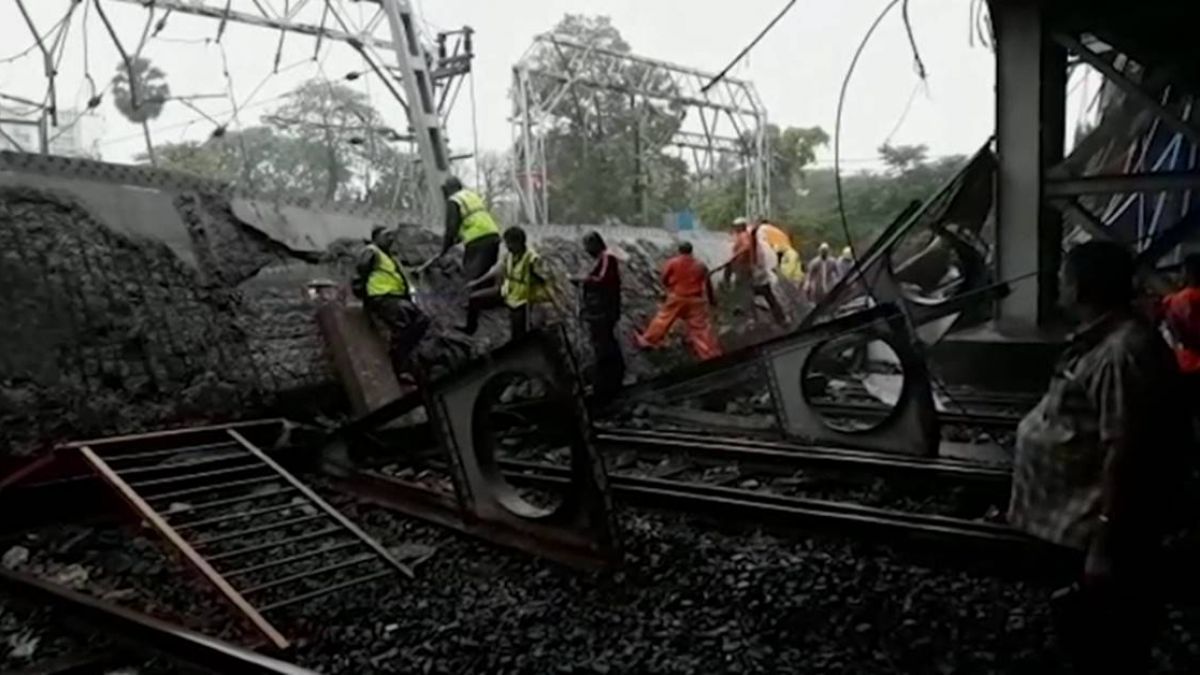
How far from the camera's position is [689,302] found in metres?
11.0

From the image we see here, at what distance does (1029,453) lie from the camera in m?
3.08

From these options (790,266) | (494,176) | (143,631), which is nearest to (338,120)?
(494,176)

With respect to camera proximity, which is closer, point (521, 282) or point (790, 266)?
point (521, 282)

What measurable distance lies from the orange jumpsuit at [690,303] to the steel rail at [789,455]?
3006 millimetres

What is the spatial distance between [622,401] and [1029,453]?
5602 mm

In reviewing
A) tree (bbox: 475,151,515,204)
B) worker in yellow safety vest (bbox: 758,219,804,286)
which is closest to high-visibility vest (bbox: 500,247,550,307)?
worker in yellow safety vest (bbox: 758,219,804,286)

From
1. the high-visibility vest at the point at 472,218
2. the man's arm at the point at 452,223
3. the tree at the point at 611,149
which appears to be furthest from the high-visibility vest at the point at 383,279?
the tree at the point at 611,149

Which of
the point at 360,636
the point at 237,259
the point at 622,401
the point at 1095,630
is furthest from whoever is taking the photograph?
the point at 237,259

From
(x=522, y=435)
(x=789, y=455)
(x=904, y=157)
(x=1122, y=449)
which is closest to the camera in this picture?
(x=1122, y=449)

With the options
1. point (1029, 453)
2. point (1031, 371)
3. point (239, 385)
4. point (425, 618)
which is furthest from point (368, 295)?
point (1029, 453)

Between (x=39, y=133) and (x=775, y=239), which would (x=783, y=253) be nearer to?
(x=775, y=239)

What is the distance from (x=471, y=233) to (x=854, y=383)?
4.27 metres

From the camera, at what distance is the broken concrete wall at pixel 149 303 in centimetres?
750

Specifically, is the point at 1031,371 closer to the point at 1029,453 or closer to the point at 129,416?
the point at 1029,453
